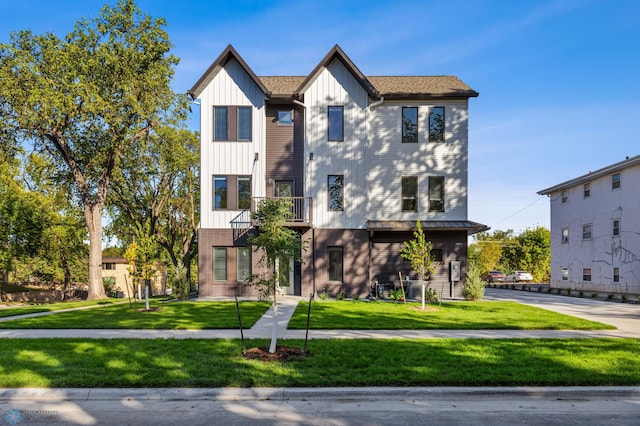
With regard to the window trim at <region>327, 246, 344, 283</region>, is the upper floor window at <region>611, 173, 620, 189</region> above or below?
above

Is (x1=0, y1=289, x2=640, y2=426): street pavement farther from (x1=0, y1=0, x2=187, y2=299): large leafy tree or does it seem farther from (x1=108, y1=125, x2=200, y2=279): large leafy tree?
(x1=108, y1=125, x2=200, y2=279): large leafy tree

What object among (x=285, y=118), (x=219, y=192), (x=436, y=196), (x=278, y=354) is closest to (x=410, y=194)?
(x=436, y=196)

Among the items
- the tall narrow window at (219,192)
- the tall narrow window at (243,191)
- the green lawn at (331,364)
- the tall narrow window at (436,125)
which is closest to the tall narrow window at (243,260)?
the tall narrow window at (243,191)

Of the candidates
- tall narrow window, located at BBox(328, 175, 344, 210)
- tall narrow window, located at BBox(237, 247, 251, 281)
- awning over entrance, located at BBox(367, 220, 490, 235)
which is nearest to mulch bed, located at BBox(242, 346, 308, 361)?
awning over entrance, located at BBox(367, 220, 490, 235)

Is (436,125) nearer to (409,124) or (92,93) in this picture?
(409,124)

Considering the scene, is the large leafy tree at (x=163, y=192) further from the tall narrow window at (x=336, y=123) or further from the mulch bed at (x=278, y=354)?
the mulch bed at (x=278, y=354)

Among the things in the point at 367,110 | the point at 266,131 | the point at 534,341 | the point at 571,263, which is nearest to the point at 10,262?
the point at 266,131

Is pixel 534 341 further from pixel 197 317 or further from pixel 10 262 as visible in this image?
pixel 10 262

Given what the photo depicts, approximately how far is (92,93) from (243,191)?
30.6 ft

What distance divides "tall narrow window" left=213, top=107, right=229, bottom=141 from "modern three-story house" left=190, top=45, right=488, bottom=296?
50 mm

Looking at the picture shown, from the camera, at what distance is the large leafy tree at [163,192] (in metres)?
29.9

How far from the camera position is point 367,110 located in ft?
70.0

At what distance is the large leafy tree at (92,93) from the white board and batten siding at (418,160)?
11737mm

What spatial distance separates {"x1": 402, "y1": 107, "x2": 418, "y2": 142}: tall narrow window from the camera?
2208 cm
